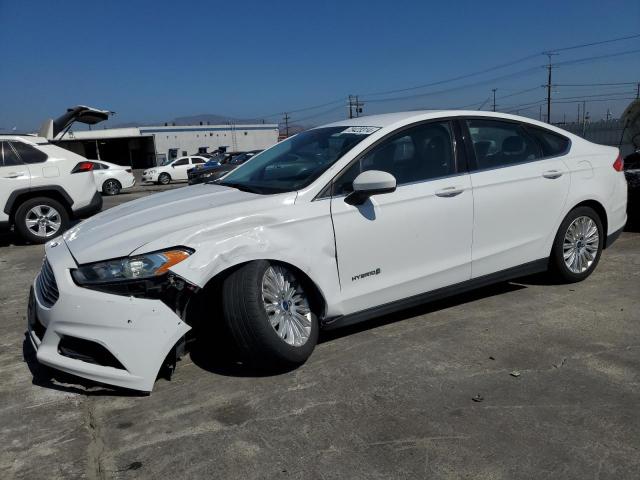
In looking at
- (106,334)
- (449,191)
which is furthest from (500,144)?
(106,334)

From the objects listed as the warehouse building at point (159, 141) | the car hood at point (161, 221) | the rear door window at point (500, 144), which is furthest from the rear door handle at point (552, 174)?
the warehouse building at point (159, 141)

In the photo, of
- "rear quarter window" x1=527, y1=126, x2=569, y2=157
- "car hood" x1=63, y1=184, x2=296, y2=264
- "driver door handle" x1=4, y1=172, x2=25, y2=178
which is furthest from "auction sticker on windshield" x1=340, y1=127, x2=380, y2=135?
"driver door handle" x1=4, y1=172, x2=25, y2=178

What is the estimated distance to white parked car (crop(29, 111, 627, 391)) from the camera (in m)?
3.13

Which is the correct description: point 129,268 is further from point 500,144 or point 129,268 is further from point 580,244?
point 580,244

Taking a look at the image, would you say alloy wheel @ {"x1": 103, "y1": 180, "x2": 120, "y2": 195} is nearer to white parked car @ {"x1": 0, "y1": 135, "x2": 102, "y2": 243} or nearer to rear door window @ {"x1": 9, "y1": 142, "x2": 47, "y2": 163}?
white parked car @ {"x1": 0, "y1": 135, "x2": 102, "y2": 243}

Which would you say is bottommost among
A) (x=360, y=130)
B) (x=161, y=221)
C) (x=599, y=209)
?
(x=599, y=209)

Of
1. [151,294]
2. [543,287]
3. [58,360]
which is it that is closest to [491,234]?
[543,287]

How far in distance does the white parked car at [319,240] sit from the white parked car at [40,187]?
5.35 meters

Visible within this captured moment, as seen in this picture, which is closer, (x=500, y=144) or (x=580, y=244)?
(x=500, y=144)

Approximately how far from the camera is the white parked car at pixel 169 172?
31.2 metres

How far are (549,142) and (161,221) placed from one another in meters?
3.31

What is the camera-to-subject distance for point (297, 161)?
4156 millimetres

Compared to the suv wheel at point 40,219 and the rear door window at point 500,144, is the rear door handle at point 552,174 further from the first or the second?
the suv wheel at point 40,219

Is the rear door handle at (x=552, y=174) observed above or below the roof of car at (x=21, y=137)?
below
